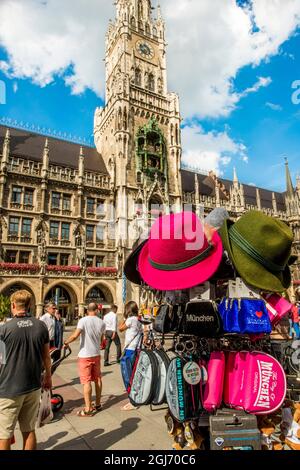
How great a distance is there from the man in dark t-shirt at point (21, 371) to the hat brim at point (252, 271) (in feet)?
7.27

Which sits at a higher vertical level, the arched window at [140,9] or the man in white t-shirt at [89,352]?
the arched window at [140,9]

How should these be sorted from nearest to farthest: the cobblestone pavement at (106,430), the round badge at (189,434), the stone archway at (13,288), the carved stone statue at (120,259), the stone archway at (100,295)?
1. the round badge at (189,434)
2. the cobblestone pavement at (106,430)
3. the stone archway at (13,288)
4. the carved stone statue at (120,259)
5. the stone archway at (100,295)

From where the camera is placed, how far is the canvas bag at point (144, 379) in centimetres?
281

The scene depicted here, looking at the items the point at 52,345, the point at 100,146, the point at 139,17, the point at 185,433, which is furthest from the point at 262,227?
the point at 139,17

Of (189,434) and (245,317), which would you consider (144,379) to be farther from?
(245,317)

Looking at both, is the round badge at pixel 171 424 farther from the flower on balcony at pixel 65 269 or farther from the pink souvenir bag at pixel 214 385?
the flower on balcony at pixel 65 269

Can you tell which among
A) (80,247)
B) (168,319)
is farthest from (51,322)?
(80,247)

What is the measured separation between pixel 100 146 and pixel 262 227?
3259 centimetres

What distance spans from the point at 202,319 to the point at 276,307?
928mm

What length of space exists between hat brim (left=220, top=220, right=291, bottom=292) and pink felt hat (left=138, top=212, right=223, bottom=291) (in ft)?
0.43

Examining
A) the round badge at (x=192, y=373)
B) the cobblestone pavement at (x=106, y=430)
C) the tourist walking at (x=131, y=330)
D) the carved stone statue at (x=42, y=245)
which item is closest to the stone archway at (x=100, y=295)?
the carved stone statue at (x=42, y=245)

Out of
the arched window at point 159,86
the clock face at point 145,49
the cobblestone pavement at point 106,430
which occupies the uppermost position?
the clock face at point 145,49

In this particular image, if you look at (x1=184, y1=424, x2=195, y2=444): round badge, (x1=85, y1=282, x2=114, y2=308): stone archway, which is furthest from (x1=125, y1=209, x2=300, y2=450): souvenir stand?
(x1=85, y1=282, x2=114, y2=308): stone archway

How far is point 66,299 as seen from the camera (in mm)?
24922
